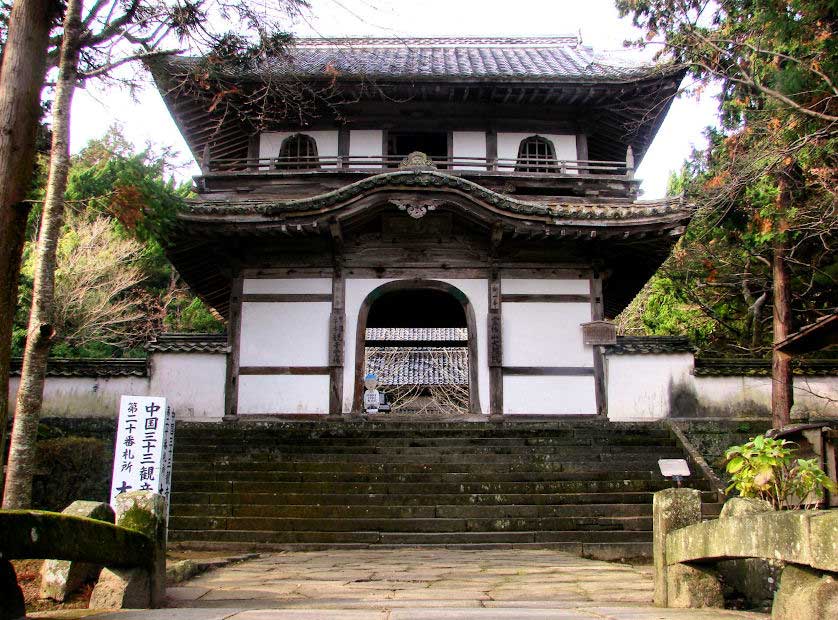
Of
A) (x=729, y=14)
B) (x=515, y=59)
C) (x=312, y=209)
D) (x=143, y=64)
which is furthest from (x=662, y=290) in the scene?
(x=143, y=64)

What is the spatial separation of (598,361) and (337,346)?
4.92m

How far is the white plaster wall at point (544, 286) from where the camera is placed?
13727 mm

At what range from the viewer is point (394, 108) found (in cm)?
1509

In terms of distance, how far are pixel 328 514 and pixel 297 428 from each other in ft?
10.0

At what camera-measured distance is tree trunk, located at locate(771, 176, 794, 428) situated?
11828mm

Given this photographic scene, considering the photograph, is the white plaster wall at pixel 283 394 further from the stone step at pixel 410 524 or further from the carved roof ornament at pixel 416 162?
the carved roof ornament at pixel 416 162

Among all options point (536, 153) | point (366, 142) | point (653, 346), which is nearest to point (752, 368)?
point (653, 346)

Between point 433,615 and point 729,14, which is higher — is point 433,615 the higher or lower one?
the lower one

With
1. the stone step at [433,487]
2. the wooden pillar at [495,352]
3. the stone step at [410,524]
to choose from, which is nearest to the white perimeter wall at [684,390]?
the wooden pillar at [495,352]

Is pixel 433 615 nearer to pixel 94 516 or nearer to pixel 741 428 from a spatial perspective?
pixel 94 516

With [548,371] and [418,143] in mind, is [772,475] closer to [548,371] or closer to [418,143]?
[548,371]

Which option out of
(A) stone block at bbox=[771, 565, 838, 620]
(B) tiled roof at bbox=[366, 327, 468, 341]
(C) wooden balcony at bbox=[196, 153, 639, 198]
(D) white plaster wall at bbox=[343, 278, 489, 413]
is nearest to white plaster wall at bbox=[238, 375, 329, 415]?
(D) white plaster wall at bbox=[343, 278, 489, 413]

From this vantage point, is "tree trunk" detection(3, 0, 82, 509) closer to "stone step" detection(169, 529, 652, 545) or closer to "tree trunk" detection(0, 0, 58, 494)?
"tree trunk" detection(0, 0, 58, 494)

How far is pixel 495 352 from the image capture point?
1326cm
